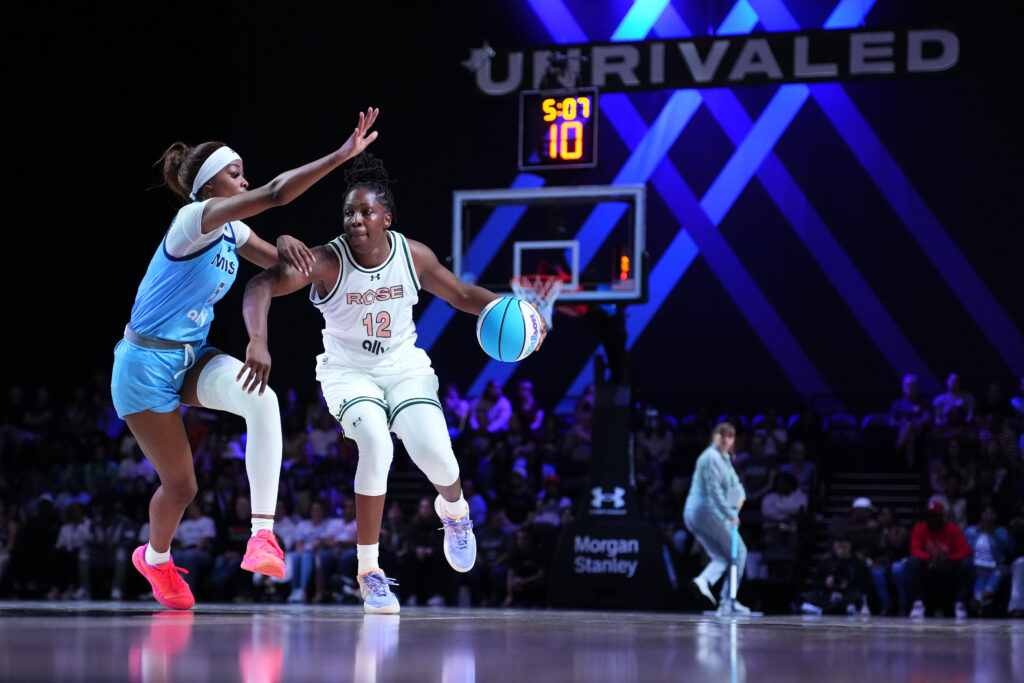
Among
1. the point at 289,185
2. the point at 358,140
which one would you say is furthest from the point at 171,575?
the point at 358,140

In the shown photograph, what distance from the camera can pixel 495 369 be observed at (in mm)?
16469

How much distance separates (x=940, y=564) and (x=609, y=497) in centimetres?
275

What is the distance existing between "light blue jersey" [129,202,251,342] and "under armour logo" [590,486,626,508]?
558cm

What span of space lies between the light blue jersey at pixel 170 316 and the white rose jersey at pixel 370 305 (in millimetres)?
536

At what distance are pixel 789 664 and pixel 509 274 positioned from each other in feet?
41.0

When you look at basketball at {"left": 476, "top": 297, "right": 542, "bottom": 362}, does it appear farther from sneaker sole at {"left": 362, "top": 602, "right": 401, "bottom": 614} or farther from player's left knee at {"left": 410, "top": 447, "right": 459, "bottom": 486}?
sneaker sole at {"left": 362, "top": 602, "right": 401, "bottom": 614}

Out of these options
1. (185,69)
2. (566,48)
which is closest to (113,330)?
(185,69)

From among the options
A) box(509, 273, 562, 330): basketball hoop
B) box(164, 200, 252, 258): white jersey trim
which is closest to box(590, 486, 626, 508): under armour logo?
box(509, 273, 562, 330): basketball hoop

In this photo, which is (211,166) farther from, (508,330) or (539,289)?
(539,289)

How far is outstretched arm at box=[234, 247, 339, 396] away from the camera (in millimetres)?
4734

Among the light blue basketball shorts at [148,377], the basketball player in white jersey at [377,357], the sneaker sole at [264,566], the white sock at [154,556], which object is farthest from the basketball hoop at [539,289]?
the sneaker sole at [264,566]

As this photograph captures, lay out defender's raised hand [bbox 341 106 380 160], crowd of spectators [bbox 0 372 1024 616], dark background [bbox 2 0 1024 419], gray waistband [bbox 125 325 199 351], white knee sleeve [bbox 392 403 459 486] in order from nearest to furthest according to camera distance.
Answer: defender's raised hand [bbox 341 106 380 160] → gray waistband [bbox 125 325 199 351] → white knee sleeve [bbox 392 403 459 486] → crowd of spectators [bbox 0 372 1024 616] → dark background [bbox 2 0 1024 419]

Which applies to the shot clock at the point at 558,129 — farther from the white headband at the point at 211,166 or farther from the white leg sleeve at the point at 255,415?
the white leg sleeve at the point at 255,415

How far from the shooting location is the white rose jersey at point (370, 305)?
5.46m
